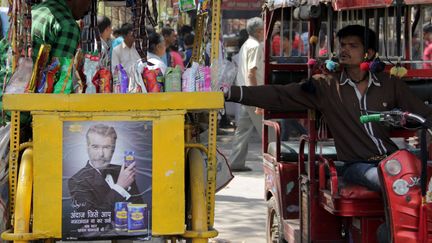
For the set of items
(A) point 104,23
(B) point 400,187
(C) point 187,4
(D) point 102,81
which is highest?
(A) point 104,23

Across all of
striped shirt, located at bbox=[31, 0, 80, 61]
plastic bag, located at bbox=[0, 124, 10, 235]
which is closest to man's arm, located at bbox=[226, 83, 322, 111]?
striped shirt, located at bbox=[31, 0, 80, 61]

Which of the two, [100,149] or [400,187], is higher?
[100,149]

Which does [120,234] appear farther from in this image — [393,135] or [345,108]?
[393,135]

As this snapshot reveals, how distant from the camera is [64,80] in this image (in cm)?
425

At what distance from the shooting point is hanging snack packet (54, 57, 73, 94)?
423 centimetres

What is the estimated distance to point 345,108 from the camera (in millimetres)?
5008

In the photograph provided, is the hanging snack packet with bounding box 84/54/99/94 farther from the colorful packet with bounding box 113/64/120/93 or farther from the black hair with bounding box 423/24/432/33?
the black hair with bounding box 423/24/432/33

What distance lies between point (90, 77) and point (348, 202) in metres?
1.55

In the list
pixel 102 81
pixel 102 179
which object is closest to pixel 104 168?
pixel 102 179

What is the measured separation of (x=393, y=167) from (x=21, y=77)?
1901 millimetres

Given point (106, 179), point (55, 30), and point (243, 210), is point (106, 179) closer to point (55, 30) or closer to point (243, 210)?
point (55, 30)

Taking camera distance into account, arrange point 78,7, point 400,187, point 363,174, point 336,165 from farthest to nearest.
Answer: point 336,165
point 78,7
point 363,174
point 400,187

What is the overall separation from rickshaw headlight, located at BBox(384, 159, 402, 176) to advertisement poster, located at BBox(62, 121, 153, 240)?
1.18 meters

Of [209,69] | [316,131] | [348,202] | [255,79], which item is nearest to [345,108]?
[316,131]
